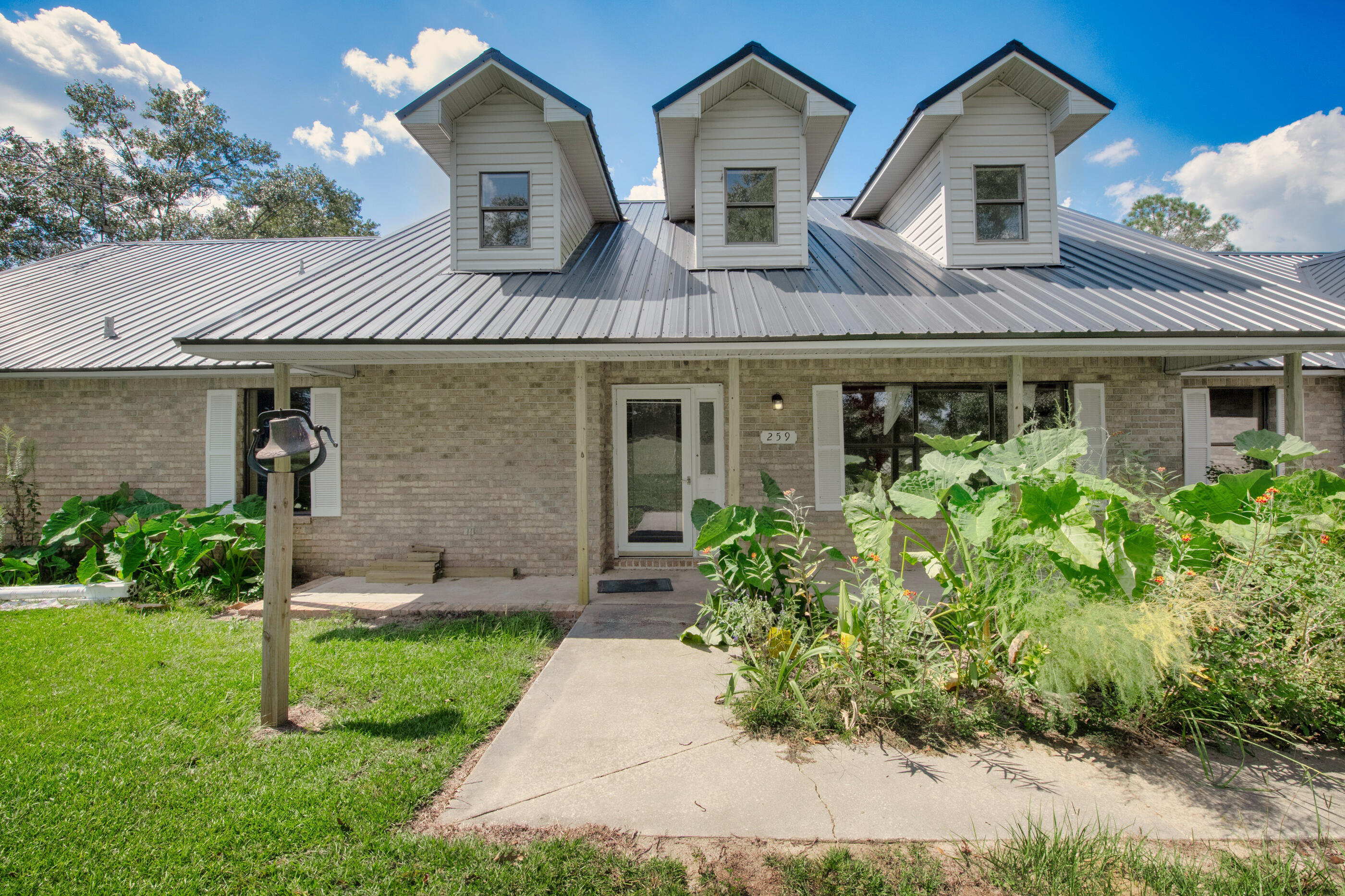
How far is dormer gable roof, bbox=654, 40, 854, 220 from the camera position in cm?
655

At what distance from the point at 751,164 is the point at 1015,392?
4.10m

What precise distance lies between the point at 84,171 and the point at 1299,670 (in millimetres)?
31716

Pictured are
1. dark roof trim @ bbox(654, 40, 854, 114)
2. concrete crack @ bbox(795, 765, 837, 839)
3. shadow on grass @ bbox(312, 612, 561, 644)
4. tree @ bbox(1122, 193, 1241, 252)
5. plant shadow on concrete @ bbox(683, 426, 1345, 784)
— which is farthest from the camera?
tree @ bbox(1122, 193, 1241, 252)

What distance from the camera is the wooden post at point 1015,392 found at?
5297 mm

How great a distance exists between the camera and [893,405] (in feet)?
23.3

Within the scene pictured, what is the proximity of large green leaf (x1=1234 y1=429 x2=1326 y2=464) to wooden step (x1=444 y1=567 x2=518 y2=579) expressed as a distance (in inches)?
276

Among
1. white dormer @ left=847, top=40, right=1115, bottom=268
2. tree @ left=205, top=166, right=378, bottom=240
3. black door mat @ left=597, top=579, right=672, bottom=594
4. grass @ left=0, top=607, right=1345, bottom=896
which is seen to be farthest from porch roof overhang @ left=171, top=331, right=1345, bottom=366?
tree @ left=205, top=166, right=378, bottom=240

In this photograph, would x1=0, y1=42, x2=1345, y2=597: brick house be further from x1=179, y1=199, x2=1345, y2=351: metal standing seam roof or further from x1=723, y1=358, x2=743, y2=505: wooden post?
x1=723, y1=358, x2=743, y2=505: wooden post

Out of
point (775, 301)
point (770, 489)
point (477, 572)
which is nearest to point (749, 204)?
point (775, 301)

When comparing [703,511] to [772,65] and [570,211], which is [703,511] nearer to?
[570,211]

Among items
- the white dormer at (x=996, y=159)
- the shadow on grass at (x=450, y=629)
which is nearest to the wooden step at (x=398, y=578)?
the shadow on grass at (x=450, y=629)

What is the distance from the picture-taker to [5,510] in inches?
279

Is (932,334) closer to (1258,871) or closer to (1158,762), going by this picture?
(1158,762)

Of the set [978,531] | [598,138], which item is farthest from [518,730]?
[598,138]
